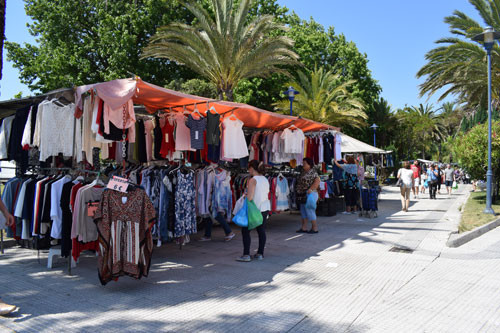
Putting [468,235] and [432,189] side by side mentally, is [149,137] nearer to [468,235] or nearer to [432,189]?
[468,235]

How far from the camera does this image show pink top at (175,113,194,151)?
748 cm

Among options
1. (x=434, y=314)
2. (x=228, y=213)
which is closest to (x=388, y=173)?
(x=228, y=213)

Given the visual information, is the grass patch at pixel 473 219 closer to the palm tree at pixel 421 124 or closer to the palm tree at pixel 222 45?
the palm tree at pixel 222 45

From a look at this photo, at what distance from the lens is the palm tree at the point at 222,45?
1509 cm

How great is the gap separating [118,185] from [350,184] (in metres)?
9.52

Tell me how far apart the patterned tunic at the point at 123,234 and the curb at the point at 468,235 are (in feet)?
21.5

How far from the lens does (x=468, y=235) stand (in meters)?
8.61

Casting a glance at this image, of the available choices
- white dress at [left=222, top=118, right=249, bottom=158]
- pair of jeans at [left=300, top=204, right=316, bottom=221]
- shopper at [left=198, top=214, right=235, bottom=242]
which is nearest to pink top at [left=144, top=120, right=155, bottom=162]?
white dress at [left=222, top=118, right=249, bottom=158]

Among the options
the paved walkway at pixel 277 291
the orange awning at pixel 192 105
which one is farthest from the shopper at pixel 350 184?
the paved walkway at pixel 277 291

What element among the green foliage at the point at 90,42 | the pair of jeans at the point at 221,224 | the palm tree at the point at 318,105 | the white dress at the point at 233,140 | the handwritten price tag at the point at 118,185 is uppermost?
the green foliage at the point at 90,42

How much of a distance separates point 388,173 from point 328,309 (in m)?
34.0

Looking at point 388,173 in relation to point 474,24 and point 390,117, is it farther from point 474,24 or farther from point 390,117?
point 474,24

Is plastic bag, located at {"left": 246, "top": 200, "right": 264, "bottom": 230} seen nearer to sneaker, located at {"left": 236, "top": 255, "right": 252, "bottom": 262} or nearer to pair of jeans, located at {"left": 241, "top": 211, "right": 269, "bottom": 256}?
pair of jeans, located at {"left": 241, "top": 211, "right": 269, "bottom": 256}

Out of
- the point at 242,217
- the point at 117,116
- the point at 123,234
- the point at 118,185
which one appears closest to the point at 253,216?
the point at 242,217
